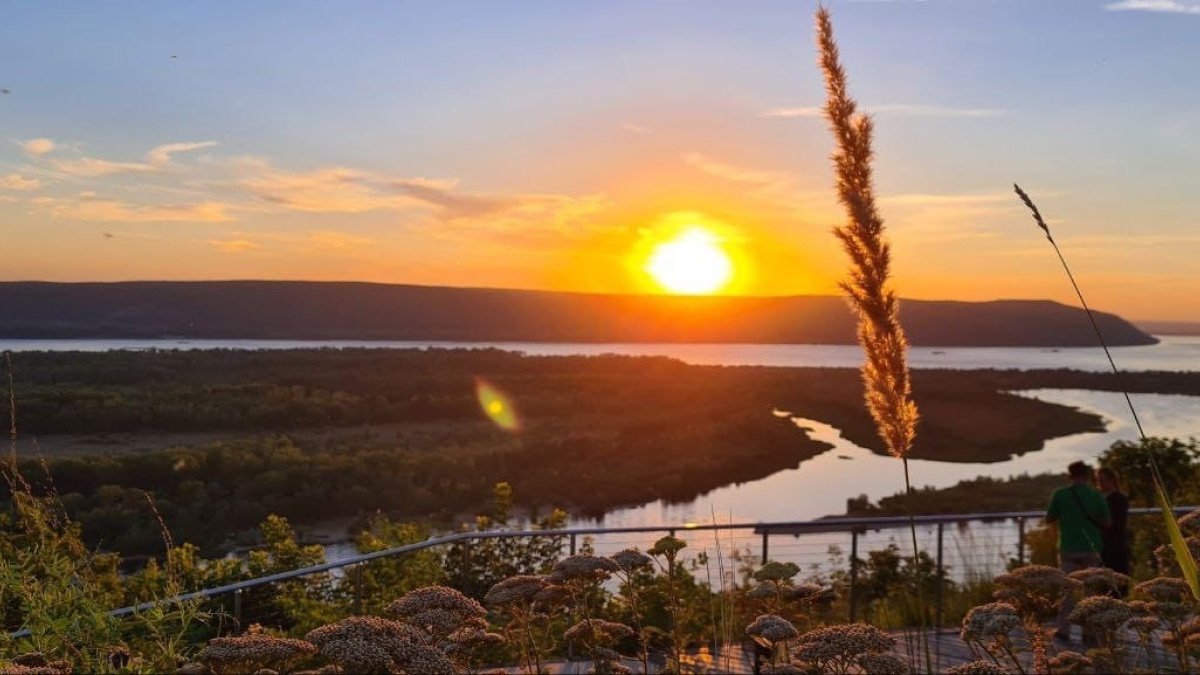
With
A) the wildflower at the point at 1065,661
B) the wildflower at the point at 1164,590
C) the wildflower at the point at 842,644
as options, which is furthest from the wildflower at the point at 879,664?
the wildflower at the point at 1164,590

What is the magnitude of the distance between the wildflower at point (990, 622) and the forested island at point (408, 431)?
40.2 ft

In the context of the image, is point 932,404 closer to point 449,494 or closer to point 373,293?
point 449,494

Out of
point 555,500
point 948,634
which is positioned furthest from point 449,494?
point 948,634

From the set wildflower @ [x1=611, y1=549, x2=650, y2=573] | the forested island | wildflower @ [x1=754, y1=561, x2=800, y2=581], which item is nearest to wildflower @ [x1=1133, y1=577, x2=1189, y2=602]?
wildflower @ [x1=754, y1=561, x2=800, y2=581]

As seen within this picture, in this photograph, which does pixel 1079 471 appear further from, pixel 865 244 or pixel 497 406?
pixel 497 406

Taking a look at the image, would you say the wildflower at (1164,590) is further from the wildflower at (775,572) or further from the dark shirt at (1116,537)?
the dark shirt at (1116,537)

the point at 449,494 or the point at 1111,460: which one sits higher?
the point at 1111,460

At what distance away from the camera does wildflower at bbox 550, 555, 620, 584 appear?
3.65 m

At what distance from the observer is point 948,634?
8.25 meters

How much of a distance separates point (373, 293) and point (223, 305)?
68.8ft

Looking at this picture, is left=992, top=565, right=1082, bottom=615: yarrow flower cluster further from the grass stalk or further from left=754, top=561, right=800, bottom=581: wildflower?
the grass stalk

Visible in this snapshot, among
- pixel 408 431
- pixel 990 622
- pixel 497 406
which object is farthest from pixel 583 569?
pixel 497 406

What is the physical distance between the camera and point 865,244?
278 centimetres

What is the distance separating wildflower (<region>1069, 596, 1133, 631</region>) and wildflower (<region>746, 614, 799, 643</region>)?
115 centimetres
